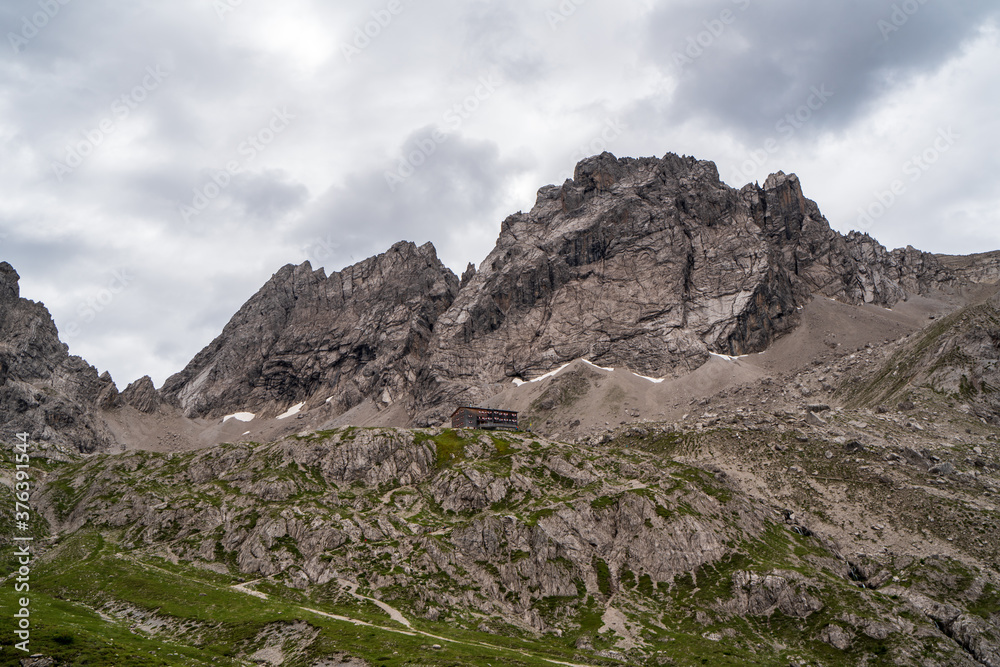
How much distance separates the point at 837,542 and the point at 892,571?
11.9m

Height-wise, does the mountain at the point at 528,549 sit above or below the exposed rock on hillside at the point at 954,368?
below

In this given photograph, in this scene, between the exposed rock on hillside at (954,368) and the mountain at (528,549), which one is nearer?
the mountain at (528,549)

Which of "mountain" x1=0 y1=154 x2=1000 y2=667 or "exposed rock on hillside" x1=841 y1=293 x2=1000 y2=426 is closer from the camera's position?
"mountain" x1=0 y1=154 x2=1000 y2=667

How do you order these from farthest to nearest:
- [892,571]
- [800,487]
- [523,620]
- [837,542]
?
[800,487] < [837,542] < [892,571] < [523,620]

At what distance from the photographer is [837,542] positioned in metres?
107

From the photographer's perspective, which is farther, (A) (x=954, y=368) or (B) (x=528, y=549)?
(A) (x=954, y=368)

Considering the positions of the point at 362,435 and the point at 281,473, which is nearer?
the point at 281,473

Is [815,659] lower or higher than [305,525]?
lower

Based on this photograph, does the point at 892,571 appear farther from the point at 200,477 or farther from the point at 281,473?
the point at 200,477

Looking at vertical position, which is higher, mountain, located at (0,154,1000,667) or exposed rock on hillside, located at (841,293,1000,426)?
exposed rock on hillside, located at (841,293,1000,426)

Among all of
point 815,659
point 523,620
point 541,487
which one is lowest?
point 815,659

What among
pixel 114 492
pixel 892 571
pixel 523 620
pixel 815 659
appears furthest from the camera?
pixel 114 492

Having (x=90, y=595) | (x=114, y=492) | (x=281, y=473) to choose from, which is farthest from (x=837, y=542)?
(x=114, y=492)

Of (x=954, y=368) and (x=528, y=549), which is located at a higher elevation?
(x=954, y=368)
